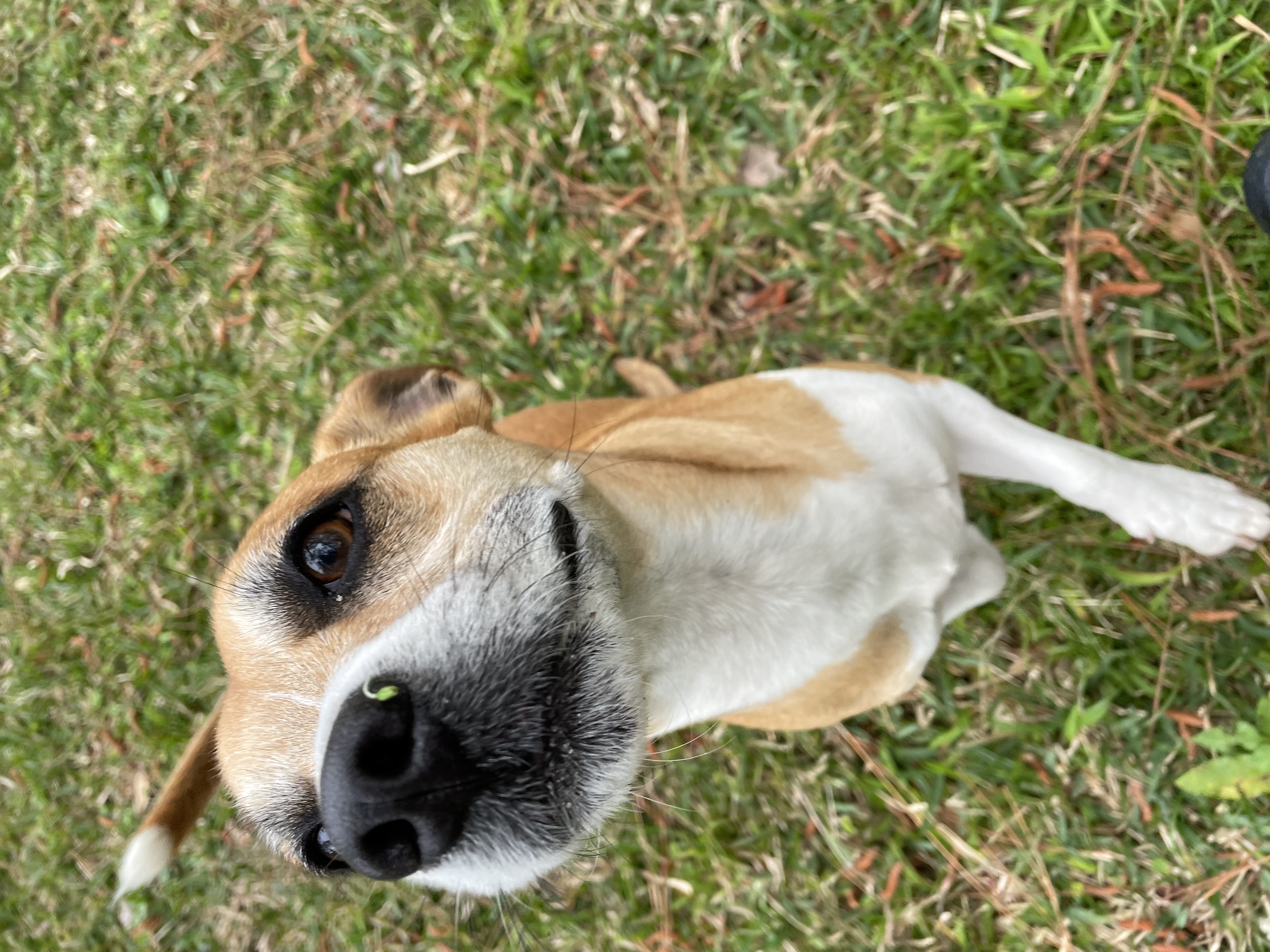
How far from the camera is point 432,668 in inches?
66.7

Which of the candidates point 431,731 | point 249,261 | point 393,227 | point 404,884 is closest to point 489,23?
point 393,227

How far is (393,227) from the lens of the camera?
15.8 ft

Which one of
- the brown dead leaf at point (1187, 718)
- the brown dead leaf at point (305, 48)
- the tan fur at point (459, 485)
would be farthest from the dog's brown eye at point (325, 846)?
the brown dead leaf at point (305, 48)

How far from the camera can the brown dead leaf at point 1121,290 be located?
11.1ft

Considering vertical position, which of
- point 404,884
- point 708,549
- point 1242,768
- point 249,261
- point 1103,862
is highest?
point 708,549

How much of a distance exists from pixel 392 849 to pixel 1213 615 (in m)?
3.22

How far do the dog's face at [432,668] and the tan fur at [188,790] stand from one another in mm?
323

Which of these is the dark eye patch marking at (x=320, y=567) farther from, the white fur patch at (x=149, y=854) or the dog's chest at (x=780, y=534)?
the white fur patch at (x=149, y=854)

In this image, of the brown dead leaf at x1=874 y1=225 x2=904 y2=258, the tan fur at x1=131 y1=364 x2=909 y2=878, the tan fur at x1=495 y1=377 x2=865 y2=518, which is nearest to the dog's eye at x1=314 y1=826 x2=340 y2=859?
the tan fur at x1=131 y1=364 x2=909 y2=878

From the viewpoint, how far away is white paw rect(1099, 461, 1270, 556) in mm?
2988

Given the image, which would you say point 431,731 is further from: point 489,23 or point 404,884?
point 489,23

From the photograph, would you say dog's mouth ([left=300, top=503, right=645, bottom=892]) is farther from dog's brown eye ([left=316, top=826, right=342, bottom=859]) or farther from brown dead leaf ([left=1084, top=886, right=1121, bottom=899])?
brown dead leaf ([left=1084, top=886, right=1121, bottom=899])

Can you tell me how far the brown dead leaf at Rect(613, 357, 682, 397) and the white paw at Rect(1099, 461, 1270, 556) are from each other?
198 centimetres

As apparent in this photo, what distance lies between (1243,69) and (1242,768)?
8.77 ft
